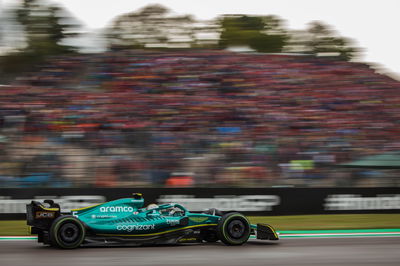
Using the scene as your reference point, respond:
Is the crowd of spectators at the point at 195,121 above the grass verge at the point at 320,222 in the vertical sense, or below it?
above

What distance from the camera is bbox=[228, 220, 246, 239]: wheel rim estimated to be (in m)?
8.48

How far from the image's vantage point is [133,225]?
8.18m

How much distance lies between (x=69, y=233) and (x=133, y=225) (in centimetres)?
91

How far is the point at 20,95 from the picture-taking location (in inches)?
668

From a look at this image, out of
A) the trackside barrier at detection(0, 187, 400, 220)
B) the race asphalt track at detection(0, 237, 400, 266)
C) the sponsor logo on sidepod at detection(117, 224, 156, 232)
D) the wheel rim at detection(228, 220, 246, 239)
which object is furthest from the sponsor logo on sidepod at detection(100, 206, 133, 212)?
the trackside barrier at detection(0, 187, 400, 220)

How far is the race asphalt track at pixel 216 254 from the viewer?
688 cm

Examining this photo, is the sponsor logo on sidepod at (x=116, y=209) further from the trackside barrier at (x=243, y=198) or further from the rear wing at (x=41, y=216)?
the trackside barrier at (x=243, y=198)

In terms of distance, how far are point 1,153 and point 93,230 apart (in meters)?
6.47

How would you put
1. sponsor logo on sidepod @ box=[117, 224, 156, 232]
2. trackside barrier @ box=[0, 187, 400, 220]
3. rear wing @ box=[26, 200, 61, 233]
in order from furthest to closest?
trackside barrier @ box=[0, 187, 400, 220], sponsor logo on sidepod @ box=[117, 224, 156, 232], rear wing @ box=[26, 200, 61, 233]

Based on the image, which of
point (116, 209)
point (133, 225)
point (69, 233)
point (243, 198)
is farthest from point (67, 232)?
point (243, 198)

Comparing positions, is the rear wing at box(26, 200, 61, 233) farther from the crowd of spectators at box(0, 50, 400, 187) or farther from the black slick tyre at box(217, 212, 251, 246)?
the crowd of spectators at box(0, 50, 400, 187)

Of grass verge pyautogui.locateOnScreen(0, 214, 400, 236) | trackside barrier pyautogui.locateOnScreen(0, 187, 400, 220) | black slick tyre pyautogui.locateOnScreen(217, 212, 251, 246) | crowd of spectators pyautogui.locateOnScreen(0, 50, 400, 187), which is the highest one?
crowd of spectators pyautogui.locateOnScreen(0, 50, 400, 187)

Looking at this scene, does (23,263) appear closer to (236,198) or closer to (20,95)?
(236,198)

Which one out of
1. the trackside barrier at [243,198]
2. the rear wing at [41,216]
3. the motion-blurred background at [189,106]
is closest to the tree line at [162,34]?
the motion-blurred background at [189,106]
